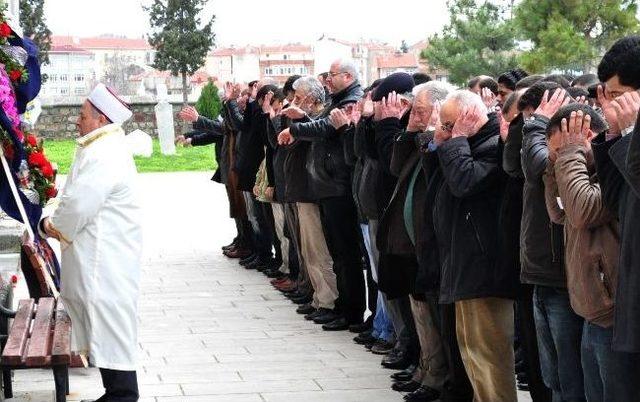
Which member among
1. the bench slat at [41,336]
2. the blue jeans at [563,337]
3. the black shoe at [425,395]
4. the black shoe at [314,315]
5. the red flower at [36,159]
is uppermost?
the red flower at [36,159]

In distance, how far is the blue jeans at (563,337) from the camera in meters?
5.55

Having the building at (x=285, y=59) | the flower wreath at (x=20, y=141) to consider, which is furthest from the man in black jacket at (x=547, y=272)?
the building at (x=285, y=59)

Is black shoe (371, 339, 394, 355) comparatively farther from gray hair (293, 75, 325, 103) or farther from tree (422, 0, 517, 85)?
tree (422, 0, 517, 85)

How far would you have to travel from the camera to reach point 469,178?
245 inches

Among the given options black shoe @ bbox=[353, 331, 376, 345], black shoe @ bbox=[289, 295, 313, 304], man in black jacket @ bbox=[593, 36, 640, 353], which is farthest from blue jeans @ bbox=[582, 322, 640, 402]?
black shoe @ bbox=[289, 295, 313, 304]

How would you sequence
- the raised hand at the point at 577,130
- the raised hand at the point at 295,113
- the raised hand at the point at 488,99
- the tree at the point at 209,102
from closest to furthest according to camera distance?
the raised hand at the point at 577,130
the raised hand at the point at 488,99
the raised hand at the point at 295,113
the tree at the point at 209,102

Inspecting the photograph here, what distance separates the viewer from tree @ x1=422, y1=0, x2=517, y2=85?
44125 mm

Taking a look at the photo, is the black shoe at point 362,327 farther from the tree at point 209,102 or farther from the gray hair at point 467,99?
the tree at point 209,102

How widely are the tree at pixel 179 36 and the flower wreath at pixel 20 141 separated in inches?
2092

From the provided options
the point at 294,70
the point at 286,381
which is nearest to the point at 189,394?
the point at 286,381

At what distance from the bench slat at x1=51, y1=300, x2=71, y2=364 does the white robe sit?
3.4 inches

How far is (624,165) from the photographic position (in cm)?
438

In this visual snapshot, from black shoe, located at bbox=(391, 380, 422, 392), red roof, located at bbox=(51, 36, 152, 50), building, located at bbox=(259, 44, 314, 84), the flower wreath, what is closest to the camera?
the flower wreath

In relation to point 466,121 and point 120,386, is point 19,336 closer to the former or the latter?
point 120,386
